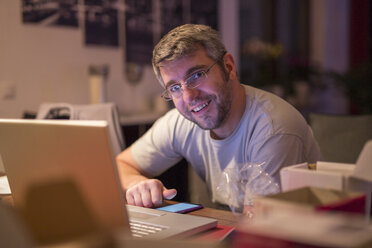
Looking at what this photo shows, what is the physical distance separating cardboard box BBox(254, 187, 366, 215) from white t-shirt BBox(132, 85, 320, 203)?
0.65 metres

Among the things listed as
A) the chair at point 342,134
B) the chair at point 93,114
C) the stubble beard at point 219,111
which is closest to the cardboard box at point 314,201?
the stubble beard at point 219,111

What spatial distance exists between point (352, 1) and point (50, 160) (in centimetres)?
621

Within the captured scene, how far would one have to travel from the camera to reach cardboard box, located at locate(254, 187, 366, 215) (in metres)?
0.71

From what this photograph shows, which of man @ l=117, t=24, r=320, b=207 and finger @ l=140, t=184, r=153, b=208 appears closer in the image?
finger @ l=140, t=184, r=153, b=208

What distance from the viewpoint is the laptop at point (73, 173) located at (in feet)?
2.92

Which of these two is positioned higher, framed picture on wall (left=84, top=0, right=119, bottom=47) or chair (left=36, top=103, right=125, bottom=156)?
framed picture on wall (left=84, top=0, right=119, bottom=47)

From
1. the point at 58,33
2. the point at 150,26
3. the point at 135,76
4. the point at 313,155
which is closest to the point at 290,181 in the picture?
the point at 313,155

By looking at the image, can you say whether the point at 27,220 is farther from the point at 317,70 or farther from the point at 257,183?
the point at 317,70

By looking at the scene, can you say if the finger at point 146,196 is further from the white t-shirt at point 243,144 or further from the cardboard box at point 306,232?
the cardboard box at point 306,232

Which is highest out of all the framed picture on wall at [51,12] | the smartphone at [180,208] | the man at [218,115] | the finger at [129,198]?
the framed picture on wall at [51,12]

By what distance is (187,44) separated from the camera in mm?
1796

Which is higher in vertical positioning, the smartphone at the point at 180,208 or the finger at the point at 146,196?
the finger at the point at 146,196

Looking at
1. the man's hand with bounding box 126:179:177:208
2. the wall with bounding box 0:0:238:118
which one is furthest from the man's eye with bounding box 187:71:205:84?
the wall with bounding box 0:0:238:118

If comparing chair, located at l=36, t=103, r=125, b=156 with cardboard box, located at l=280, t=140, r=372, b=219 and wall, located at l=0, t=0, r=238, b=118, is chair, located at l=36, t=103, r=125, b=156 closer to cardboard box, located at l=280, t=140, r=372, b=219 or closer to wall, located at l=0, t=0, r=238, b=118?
wall, located at l=0, t=0, r=238, b=118
